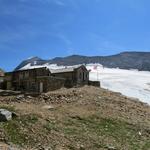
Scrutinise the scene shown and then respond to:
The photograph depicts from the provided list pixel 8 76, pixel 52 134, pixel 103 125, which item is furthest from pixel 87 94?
pixel 8 76

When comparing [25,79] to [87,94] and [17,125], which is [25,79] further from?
[17,125]

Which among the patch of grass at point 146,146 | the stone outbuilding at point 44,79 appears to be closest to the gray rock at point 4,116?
the patch of grass at point 146,146

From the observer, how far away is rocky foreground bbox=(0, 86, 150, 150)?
19969mm

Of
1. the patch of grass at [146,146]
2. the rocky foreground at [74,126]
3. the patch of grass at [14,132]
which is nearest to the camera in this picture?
the patch of grass at [14,132]

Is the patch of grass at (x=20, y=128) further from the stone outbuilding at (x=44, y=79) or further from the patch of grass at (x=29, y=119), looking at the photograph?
the stone outbuilding at (x=44, y=79)

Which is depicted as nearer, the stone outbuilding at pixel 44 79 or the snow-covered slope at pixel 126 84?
the stone outbuilding at pixel 44 79

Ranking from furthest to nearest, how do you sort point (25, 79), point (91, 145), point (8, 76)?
point (8, 76)
point (25, 79)
point (91, 145)

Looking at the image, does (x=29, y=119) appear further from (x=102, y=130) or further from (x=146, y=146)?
(x=146, y=146)

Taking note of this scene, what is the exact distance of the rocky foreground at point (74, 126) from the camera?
19969 mm

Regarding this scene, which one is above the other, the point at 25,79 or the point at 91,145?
the point at 25,79

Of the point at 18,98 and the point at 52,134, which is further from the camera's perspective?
the point at 18,98

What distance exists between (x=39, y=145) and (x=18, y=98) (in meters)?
14.2

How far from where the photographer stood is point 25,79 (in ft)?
172

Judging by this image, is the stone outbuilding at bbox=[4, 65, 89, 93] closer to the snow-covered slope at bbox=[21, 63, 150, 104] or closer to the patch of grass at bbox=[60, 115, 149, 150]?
the snow-covered slope at bbox=[21, 63, 150, 104]
